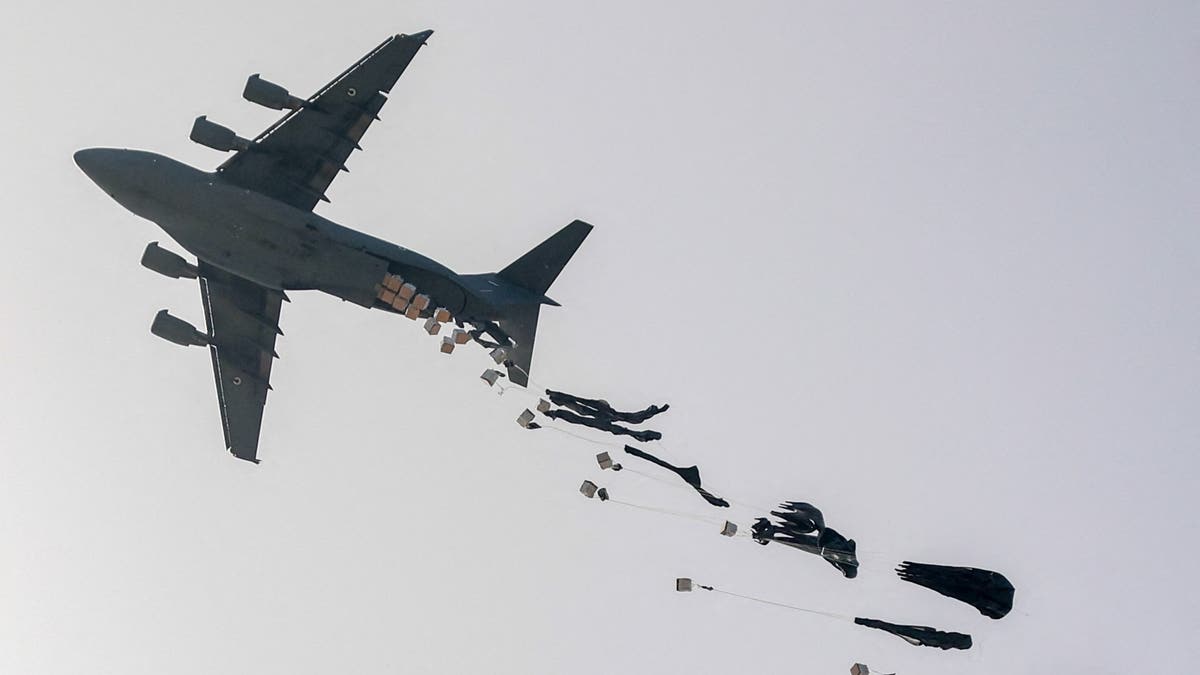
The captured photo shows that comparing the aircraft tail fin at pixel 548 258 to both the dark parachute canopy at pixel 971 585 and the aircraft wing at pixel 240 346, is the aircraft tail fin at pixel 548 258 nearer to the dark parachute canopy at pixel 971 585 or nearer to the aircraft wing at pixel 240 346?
the aircraft wing at pixel 240 346

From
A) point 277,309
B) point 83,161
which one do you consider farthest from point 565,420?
point 83,161

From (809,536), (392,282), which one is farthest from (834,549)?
(392,282)

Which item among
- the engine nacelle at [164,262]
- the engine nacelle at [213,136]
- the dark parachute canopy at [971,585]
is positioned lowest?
the dark parachute canopy at [971,585]

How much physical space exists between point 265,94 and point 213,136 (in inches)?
88.5

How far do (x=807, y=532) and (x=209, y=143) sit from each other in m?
22.0

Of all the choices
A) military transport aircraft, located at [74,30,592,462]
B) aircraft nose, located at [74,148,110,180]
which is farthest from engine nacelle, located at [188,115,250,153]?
aircraft nose, located at [74,148,110,180]

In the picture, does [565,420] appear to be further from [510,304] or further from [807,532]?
[807,532]

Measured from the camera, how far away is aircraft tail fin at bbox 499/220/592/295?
131ft

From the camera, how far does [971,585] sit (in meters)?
33.2

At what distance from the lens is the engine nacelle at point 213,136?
35.4 metres

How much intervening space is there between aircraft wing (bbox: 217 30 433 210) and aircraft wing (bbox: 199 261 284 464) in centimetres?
379

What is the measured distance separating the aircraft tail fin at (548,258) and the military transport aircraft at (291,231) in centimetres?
8

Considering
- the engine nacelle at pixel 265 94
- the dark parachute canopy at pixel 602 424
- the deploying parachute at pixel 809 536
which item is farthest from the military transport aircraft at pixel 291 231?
the deploying parachute at pixel 809 536

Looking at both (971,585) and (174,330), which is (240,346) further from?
(971,585)
